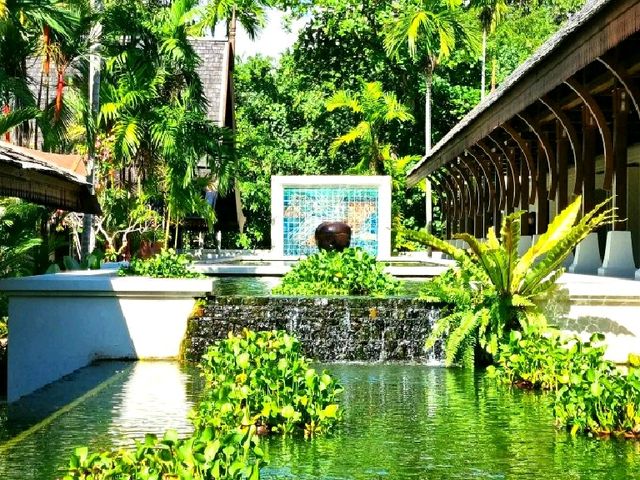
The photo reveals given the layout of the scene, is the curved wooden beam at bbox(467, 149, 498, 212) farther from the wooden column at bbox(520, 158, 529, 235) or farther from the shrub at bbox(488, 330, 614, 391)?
the shrub at bbox(488, 330, 614, 391)

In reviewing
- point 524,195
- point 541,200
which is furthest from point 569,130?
point 524,195

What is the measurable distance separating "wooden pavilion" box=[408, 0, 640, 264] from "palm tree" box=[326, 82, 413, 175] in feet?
28.0

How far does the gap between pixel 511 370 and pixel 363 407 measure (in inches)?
83.0

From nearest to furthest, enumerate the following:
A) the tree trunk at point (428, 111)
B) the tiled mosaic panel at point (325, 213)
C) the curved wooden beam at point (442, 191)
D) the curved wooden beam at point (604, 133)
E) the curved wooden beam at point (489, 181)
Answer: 1. the curved wooden beam at point (604, 133)
2. the curved wooden beam at point (489, 181)
3. the tiled mosaic panel at point (325, 213)
4. the curved wooden beam at point (442, 191)
5. the tree trunk at point (428, 111)

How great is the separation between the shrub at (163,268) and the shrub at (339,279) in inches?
51.6

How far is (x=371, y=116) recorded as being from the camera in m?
40.8

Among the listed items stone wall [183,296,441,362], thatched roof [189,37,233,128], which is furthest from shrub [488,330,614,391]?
thatched roof [189,37,233,128]

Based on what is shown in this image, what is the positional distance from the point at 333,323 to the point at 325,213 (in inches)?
778

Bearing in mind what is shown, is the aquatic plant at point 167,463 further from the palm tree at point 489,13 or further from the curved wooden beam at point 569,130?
the palm tree at point 489,13

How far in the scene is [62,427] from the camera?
29.2 ft

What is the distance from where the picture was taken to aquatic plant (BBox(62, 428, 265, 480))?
5.45m

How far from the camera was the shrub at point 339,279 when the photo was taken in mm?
16547

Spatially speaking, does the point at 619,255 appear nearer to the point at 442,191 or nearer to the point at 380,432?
the point at 380,432

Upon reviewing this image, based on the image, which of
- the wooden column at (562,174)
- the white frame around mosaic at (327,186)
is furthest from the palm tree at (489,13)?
the wooden column at (562,174)
